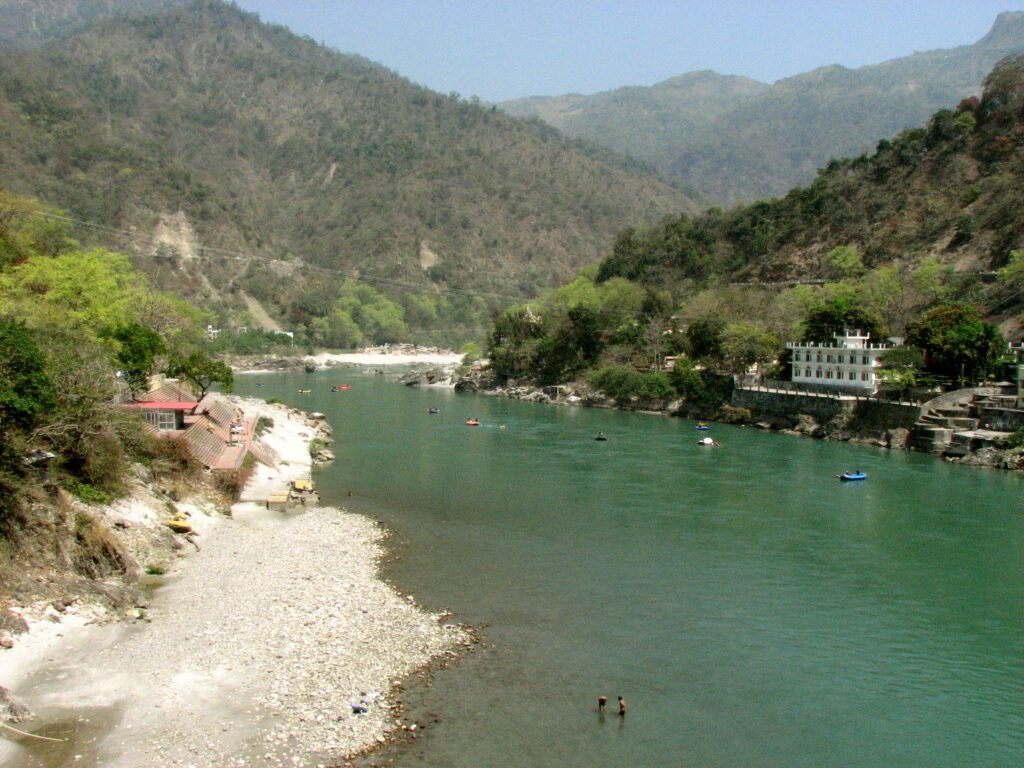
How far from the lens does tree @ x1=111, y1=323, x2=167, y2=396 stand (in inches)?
1390

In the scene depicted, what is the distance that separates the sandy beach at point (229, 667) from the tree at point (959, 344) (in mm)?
36258

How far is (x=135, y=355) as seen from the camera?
35812mm

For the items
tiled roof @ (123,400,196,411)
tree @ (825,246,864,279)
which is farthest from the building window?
tree @ (825,246,864,279)

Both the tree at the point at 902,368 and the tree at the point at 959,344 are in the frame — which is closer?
the tree at the point at 959,344

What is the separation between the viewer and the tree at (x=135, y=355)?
1390 inches

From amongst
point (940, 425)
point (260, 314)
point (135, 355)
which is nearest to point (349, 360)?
point (260, 314)

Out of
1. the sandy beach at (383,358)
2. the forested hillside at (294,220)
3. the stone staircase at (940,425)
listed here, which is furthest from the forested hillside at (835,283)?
the forested hillside at (294,220)

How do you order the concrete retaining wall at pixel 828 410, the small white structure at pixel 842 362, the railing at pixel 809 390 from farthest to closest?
1. the small white structure at pixel 842 362
2. the railing at pixel 809 390
3. the concrete retaining wall at pixel 828 410

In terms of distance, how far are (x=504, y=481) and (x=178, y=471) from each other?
1332cm

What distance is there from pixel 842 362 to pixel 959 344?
7.26 meters

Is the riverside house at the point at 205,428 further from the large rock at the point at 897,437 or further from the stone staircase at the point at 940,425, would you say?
the stone staircase at the point at 940,425

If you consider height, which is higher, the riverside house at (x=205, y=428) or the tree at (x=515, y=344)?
the tree at (x=515, y=344)

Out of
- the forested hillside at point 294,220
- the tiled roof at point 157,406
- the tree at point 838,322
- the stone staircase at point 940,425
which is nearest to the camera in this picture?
the tiled roof at point 157,406

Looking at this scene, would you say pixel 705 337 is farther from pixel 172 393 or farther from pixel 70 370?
pixel 70 370
